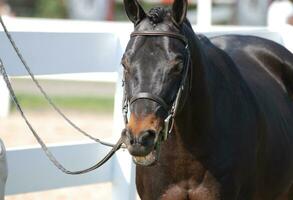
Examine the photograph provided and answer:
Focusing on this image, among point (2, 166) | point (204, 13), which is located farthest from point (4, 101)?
point (2, 166)

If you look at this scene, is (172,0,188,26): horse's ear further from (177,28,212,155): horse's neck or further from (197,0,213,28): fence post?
(197,0,213,28): fence post

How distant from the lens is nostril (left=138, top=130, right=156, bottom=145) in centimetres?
404

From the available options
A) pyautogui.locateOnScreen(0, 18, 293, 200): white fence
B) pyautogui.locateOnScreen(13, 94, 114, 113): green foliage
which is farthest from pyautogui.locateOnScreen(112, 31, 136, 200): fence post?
pyautogui.locateOnScreen(13, 94, 114, 113): green foliage

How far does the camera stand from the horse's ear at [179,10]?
4371 millimetres

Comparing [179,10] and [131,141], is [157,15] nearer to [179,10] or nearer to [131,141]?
[179,10]

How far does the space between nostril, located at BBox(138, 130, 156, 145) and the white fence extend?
6.79 ft

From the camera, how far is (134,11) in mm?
4500

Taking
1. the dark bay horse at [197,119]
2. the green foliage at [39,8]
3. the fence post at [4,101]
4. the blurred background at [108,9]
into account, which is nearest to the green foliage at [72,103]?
the fence post at [4,101]

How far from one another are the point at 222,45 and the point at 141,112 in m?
2.12

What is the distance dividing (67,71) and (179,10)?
212cm

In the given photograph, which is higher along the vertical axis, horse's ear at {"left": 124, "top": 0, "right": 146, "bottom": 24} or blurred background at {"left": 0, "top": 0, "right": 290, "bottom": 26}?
horse's ear at {"left": 124, "top": 0, "right": 146, "bottom": 24}

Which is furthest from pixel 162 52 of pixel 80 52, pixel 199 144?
pixel 80 52

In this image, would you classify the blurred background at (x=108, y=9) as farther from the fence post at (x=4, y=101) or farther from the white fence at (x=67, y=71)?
the white fence at (x=67, y=71)

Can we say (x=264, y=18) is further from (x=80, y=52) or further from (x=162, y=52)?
(x=162, y=52)
